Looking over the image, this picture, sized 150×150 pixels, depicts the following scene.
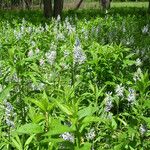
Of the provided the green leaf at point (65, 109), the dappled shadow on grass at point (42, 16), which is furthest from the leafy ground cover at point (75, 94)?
the dappled shadow on grass at point (42, 16)

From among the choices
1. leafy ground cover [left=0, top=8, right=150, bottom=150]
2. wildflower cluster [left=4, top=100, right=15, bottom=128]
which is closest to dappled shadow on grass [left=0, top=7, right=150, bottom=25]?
leafy ground cover [left=0, top=8, right=150, bottom=150]

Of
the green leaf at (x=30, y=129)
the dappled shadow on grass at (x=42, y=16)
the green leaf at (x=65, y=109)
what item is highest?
the green leaf at (x=65, y=109)

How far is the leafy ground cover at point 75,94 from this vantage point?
3164 millimetres

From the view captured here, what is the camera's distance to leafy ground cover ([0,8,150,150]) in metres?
3.16

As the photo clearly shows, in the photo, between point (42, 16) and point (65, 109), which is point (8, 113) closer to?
point (65, 109)

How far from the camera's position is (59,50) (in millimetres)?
7043

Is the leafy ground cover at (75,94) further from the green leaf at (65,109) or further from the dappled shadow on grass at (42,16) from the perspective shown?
the dappled shadow on grass at (42,16)

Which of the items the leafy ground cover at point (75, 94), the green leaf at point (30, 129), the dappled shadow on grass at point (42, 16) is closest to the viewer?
the green leaf at point (30, 129)

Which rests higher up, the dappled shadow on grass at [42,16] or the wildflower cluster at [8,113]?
the wildflower cluster at [8,113]

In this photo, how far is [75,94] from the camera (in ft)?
17.6

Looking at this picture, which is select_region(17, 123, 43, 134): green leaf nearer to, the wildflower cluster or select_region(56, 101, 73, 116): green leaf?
select_region(56, 101, 73, 116): green leaf

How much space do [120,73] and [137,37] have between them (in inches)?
153

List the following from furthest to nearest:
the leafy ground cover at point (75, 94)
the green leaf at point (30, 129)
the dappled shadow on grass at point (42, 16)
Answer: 1. the dappled shadow on grass at point (42, 16)
2. the leafy ground cover at point (75, 94)
3. the green leaf at point (30, 129)

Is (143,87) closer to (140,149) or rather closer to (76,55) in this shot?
(140,149)
